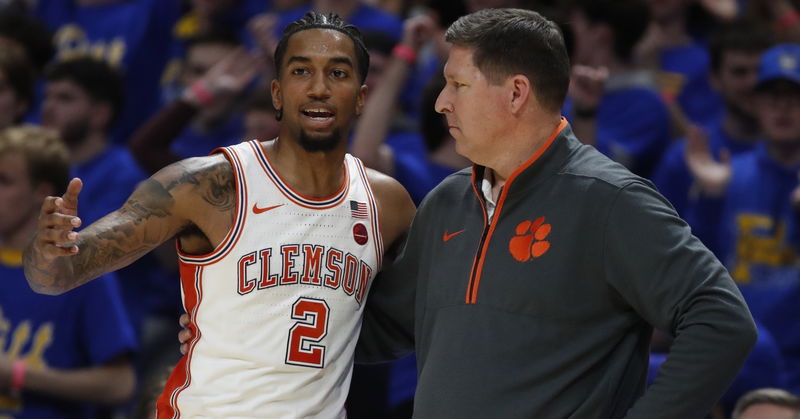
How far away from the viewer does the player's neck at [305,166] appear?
3.69m

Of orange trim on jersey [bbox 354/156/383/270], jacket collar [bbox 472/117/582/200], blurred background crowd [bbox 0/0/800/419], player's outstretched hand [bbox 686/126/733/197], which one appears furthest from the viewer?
player's outstretched hand [bbox 686/126/733/197]

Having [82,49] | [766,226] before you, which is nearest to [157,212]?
[766,226]

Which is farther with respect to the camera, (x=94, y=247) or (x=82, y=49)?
(x=82, y=49)

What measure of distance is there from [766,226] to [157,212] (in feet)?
11.8

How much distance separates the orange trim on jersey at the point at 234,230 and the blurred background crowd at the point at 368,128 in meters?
0.94

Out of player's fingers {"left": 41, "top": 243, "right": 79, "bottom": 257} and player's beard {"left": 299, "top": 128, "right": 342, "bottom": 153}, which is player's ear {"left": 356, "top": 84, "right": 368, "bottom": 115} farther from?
player's fingers {"left": 41, "top": 243, "right": 79, "bottom": 257}

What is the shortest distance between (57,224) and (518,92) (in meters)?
1.34

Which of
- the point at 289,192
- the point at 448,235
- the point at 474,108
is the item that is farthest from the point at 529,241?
the point at 289,192

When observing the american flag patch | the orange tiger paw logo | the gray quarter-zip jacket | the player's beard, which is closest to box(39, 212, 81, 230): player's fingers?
the player's beard

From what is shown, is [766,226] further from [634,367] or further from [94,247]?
[94,247]

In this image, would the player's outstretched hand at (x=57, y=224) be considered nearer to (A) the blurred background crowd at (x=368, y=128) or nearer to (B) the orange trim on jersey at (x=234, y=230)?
(B) the orange trim on jersey at (x=234, y=230)

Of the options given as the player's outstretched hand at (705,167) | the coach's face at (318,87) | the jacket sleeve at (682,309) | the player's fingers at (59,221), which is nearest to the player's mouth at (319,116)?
the coach's face at (318,87)

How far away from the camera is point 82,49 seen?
26.5 ft

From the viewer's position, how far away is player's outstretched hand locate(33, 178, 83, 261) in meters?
3.12
